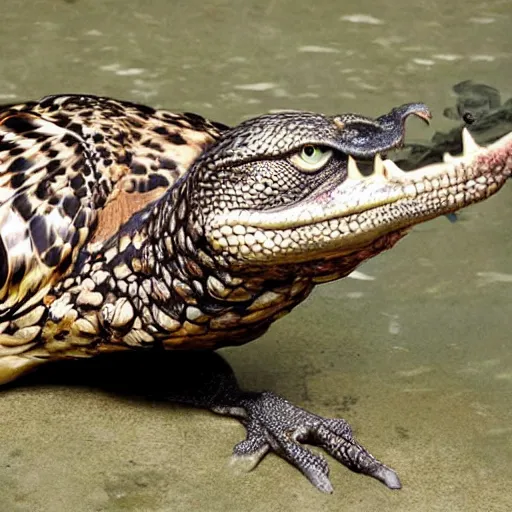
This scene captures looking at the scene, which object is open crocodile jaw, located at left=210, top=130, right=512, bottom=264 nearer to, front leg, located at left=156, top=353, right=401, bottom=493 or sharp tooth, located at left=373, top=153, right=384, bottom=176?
sharp tooth, located at left=373, top=153, right=384, bottom=176

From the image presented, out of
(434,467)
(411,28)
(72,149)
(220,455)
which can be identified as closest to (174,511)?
(220,455)

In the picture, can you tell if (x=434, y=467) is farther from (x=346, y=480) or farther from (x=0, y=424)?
(x=0, y=424)

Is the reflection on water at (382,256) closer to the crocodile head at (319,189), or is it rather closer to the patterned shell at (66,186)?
the patterned shell at (66,186)

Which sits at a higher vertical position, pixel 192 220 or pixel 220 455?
pixel 192 220

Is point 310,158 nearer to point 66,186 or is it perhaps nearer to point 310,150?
point 310,150

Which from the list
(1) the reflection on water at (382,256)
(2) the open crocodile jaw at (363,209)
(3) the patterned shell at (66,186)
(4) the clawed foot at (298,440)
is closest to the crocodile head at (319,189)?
(2) the open crocodile jaw at (363,209)

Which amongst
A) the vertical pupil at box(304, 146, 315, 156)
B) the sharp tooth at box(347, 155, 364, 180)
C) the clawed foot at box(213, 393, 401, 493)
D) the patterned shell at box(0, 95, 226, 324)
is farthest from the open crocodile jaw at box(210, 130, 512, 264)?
the clawed foot at box(213, 393, 401, 493)
